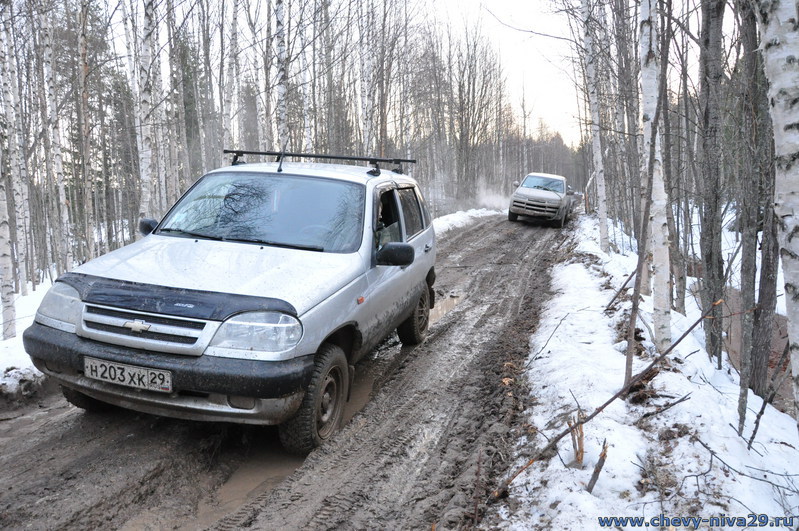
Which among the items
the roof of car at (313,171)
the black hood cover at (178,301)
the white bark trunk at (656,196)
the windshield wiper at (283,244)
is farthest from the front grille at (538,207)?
the black hood cover at (178,301)

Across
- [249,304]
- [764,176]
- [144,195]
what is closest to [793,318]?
[764,176]

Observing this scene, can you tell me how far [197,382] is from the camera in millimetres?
2807

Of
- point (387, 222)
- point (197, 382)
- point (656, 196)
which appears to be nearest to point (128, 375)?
point (197, 382)

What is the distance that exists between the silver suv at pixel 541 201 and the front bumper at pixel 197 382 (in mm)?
15401

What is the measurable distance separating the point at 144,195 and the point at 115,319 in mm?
6649

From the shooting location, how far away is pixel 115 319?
115 inches

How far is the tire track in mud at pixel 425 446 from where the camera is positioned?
2.78 m

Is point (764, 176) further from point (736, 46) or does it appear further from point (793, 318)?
point (793, 318)

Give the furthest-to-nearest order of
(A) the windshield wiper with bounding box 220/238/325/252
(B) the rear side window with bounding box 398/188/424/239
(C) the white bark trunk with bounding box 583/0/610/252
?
(C) the white bark trunk with bounding box 583/0/610/252
(B) the rear side window with bounding box 398/188/424/239
(A) the windshield wiper with bounding box 220/238/325/252

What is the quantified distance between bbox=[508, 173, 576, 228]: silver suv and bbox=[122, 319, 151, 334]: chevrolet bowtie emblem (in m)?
15.9

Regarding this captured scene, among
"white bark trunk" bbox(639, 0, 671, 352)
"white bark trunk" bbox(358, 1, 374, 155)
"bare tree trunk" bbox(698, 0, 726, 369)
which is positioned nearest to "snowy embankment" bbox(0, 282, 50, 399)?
"white bark trunk" bbox(639, 0, 671, 352)

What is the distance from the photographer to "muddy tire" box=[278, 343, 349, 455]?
3.19 m

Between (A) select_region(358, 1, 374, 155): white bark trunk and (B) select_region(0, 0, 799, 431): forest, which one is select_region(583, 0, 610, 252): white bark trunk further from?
(A) select_region(358, 1, 374, 155): white bark trunk

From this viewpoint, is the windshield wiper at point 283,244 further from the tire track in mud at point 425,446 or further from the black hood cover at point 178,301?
the tire track in mud at point 425,446
